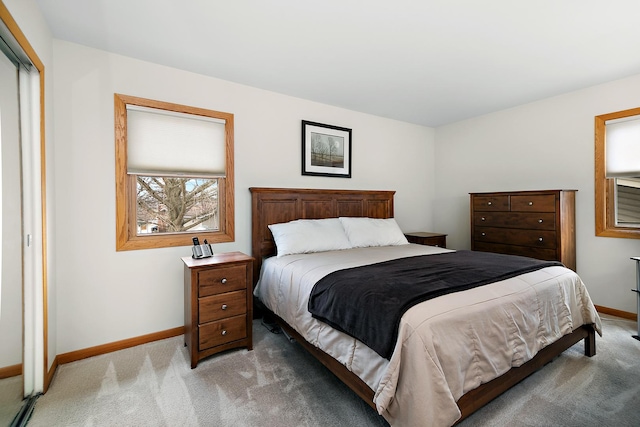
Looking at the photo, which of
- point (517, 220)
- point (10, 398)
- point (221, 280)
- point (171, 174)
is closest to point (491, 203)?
point (517, 220)

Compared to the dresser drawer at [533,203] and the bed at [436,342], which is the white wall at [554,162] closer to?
the dresser drawer at [533,203]

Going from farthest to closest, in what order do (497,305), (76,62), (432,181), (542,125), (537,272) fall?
(432,181)
(542,125)
(76,62)
(537,272)
(497,305)

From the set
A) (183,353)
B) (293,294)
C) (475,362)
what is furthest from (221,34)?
(475,362)

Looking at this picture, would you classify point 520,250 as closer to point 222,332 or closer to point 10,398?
point 222,332

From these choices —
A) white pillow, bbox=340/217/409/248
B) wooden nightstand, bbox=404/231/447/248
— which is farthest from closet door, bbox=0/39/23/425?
wooden nightstand, bbox=404/231/447/248

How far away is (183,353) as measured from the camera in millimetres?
2408

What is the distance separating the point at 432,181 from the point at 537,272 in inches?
121

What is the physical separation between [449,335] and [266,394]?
123 cm

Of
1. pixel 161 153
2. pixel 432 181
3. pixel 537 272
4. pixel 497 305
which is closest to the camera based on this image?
pixel 497 305

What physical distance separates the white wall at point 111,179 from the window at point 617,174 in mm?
3532

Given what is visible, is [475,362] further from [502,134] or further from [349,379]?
[502,134]

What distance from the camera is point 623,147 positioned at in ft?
10.2

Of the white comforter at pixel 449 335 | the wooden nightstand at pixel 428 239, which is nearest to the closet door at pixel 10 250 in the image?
the white comforter at pixel 449 335

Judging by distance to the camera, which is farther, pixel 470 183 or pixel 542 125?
pixel 470 183
